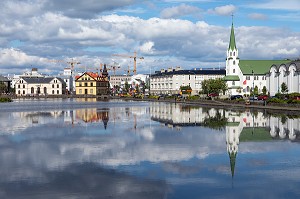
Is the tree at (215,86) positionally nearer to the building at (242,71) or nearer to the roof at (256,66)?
the building at (242,71)

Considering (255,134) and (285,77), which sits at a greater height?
(285,77)

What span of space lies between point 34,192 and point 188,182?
5.97 metres

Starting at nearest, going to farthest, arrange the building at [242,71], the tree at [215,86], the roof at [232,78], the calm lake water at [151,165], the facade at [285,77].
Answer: the calm lake water at [151,165] → the facade at [285,77] → the tree at [215,86] → the building at [242,71] → the roof at [232,78]

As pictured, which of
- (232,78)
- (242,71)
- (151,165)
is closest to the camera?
(151,165)

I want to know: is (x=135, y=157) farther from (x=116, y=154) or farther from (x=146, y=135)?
(x=146, y=135)

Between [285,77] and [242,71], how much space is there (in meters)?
42.1

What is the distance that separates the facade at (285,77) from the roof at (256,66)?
31977mm

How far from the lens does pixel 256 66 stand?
155 metres

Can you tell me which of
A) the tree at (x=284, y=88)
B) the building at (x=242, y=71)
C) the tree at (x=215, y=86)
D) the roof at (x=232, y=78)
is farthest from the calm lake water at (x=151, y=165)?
the roof at (x=232, y=78)

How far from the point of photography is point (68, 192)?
639 inches

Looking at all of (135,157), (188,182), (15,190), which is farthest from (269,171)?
(15,190)

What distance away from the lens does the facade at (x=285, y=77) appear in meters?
102

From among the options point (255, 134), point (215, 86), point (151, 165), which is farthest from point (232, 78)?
point (151, 165)

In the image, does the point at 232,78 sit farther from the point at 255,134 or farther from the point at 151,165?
A: the point at 151,165
